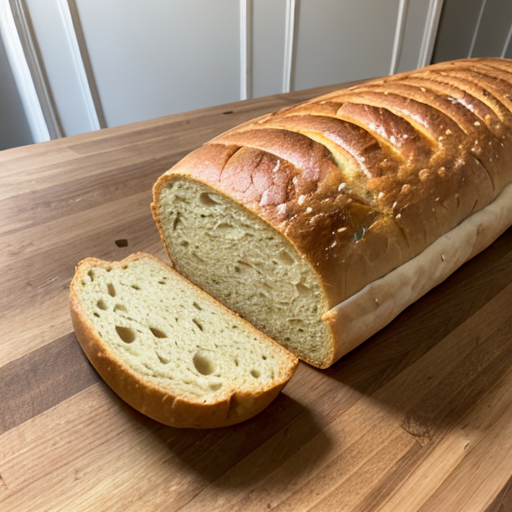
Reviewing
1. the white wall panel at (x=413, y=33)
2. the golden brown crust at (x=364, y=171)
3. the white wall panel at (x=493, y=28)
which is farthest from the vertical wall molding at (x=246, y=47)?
the white wall panel at (x=493, y=28)

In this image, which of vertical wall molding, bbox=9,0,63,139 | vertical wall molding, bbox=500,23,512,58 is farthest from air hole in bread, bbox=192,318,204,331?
vertical wall molding, bbox=500,23,512,58

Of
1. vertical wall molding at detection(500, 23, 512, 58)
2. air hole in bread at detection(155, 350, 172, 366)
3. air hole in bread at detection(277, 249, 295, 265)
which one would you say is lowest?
vertical wall molding at detection(500, 23, 512, 58)

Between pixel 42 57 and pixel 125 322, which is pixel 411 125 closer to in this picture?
pixel 125 322

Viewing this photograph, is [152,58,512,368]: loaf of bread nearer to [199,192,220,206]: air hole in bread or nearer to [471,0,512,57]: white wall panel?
[199,192,220,206]: air hole in bread

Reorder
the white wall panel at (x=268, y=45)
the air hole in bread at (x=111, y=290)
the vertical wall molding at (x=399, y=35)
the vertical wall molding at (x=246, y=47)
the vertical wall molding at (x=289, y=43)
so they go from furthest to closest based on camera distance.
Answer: the vertical wall molding at (x=399, y=35) → the vertical wall molding at (x=289, y=43) → the white wall panel at (x=268, y=45) → the vertical wall molding at (x=246, y=47) → the air hole in bread at (x=111, y=290)

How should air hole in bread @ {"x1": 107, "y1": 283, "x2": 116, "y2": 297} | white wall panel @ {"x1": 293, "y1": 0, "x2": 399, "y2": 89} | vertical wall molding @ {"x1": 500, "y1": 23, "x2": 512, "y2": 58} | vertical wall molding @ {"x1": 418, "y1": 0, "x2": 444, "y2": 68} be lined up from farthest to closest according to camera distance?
1. vertical wall molding @ {"x1": 500, "y1": 23, "x2": 512, "y2": 58}
2. vertical wall molding @ {"x1": 418, "y1": 0, "x2": 444, "y2": 68}
3. white wall panel @ {"x1": 293, "y1": 0, "x2": 399, "y2": 89}
4. air hole in bread @ {"x1": 107, "y1": 283, "x2": 116, "y2": 297}

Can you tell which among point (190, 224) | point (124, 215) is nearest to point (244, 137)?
point (190, 224)

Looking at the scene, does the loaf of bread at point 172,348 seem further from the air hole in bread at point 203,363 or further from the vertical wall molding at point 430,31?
the vertical wall molding at point 430,31

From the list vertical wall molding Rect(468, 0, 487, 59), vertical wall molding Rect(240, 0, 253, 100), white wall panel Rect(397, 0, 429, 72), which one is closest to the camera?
vertical wall molding Rect(240, 0, 253, 100)
